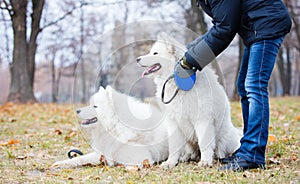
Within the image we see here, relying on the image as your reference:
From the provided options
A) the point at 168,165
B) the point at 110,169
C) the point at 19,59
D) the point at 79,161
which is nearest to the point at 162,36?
the point at 168,165

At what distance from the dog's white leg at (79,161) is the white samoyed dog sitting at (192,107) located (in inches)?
29.9

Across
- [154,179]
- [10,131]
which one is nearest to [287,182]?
[154,179]

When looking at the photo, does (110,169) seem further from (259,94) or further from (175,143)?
(259,94)

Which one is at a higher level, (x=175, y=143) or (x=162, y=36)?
(x=162, y=36)

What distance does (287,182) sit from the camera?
2.82m

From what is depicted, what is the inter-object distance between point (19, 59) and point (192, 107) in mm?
13211

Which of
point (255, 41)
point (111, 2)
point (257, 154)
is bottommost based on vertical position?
point (257, 154)

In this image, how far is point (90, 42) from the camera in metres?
20.8

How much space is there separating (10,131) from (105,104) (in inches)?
131

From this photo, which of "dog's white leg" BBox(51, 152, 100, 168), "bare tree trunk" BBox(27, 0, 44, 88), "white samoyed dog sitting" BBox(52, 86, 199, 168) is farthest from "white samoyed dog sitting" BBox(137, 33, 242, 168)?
"bare tree trunk" BBox(27, 0, 44, 88)

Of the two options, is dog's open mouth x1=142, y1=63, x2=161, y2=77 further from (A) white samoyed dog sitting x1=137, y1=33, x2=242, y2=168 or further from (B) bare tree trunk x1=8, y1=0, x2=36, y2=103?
(B) bare tree trunk x1=8, y1=0, x2=36, y2=103

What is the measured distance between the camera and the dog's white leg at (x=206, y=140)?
3.72 metres

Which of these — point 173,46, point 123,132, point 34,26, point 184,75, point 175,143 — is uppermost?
point 34,26

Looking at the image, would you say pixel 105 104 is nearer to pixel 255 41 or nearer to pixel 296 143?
pixel 255 41
